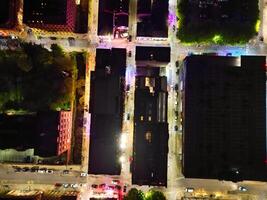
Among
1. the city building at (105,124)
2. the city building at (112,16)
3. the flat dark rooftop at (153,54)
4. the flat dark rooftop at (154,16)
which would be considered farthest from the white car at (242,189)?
the city building at (112,16)

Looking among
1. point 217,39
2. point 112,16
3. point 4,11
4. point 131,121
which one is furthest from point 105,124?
point 4,11

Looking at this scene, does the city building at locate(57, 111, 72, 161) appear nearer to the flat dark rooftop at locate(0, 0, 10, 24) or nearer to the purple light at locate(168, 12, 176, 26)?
the flat dark rooftop at locate(0, 0, 10, 24)

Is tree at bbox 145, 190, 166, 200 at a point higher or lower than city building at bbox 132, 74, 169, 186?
lower

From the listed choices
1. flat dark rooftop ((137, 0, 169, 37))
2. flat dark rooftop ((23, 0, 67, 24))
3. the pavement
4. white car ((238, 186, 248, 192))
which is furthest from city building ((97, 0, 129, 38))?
white car ((238, 186, 248, 192))

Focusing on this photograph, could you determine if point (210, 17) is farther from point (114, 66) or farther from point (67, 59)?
point (67, 59)

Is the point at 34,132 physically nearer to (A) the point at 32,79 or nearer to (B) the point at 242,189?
(A) the point at 32,79

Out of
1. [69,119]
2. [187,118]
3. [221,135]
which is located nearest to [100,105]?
[69,119]

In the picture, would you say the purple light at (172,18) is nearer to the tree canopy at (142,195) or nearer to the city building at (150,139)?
the city building at (150,139)
